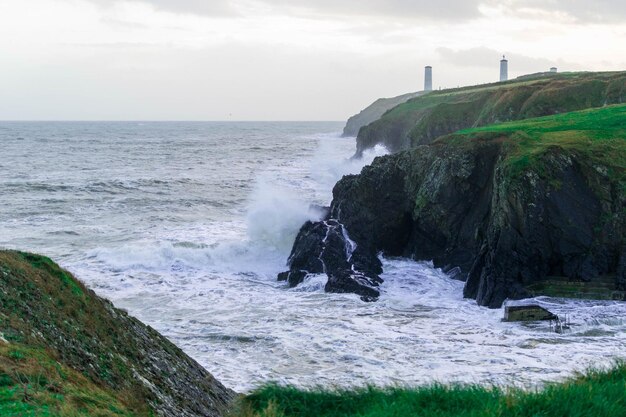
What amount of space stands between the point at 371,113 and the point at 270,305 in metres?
A: 141

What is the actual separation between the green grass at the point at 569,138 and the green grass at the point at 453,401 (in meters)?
17.6

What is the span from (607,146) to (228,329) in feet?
56.8

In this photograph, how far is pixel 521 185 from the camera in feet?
80.0

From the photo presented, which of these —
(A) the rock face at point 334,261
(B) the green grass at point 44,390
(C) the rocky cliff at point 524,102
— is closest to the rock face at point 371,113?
(C) the rocky cliff at point 524,102

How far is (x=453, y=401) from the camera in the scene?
7.72m

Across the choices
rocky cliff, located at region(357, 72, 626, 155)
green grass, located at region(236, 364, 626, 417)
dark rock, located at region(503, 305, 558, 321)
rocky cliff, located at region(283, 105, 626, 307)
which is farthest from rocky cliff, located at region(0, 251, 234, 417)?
rocky cliff, located at region(357, 72, 626, 155)

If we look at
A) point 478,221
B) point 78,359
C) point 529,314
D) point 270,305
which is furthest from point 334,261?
point 78,359

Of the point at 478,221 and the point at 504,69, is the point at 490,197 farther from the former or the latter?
the point at 504,69

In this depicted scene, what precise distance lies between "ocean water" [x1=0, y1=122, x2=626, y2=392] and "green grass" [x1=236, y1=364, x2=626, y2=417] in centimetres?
327

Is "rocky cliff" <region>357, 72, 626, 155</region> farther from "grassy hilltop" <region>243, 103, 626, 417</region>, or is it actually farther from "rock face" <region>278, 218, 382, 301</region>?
"rock face" <region>278, 218, 382, 301</region>

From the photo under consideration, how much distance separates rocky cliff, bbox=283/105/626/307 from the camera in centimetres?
2319

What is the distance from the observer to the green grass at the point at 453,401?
7086 mm

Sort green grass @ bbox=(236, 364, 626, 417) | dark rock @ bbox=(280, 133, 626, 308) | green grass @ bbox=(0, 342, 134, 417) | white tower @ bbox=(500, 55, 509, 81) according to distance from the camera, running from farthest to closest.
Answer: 1. white tower @ bbox=(500, 55, 509, 81)
2. dark rock @ bbox=(280, 133, 626, 308)
3. green grass @ bbox=(236, 364, 626, 417)
4. green grass @ bbox=(0, 342, 134, 417)

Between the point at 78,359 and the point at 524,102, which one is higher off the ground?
the point at 524,102
